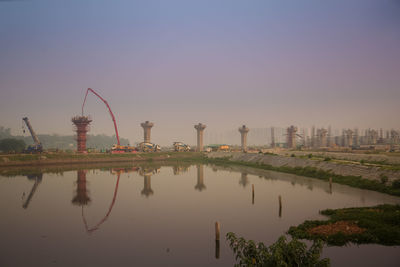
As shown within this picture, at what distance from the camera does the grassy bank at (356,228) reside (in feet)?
57.7

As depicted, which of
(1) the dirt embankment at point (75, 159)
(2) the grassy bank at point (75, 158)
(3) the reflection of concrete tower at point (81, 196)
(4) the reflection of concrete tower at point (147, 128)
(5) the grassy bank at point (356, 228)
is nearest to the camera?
(5) the grassy bank at point (356, 228)

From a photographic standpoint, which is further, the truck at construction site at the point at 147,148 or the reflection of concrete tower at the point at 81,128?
the truck at construction site at the point at 147,148

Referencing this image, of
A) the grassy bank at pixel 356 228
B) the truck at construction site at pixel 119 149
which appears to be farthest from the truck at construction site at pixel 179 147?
the grassy bank at pixel 356 228

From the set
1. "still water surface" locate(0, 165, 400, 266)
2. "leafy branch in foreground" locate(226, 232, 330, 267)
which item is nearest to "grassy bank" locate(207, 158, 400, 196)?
"still water surface" locate(0, 165, 400, 266)

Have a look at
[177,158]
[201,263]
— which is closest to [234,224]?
[201,263]

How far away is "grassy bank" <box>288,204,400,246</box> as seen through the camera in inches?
693

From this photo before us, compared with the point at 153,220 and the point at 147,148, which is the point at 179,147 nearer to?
the point at 147,148

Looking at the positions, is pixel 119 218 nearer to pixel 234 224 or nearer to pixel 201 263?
pixel 234 224

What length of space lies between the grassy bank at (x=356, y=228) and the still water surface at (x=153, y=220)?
0.90 m

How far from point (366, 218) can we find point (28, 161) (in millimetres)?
72652

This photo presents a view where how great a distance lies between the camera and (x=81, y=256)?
16.8 m

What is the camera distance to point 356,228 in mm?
19328

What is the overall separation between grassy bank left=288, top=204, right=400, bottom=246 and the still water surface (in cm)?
90

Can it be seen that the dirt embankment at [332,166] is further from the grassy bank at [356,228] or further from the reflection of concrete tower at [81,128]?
the reflection of concrete tower at [81,128]
